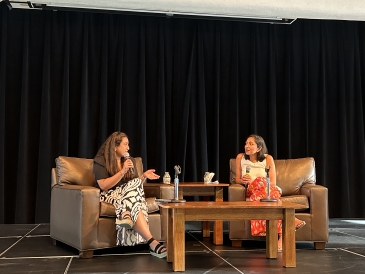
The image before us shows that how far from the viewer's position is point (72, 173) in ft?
14.6

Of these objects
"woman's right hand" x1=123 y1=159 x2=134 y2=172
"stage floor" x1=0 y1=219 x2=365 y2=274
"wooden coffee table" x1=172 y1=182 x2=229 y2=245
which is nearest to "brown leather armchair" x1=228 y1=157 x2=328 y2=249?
"stage floor" x1=0 y1=219 x2=365 y2=274

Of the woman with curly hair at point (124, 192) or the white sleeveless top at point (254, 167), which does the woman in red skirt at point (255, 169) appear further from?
the woman with curly hair at point (124, 192)

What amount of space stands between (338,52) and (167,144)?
272 centimetres

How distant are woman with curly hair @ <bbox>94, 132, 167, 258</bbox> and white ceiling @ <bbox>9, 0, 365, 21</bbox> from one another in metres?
2.10

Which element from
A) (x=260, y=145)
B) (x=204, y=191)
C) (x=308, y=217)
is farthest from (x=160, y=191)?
(x=308, y=217)

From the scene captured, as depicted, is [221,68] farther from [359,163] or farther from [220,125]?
[359,163]

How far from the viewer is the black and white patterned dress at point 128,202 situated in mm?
3984

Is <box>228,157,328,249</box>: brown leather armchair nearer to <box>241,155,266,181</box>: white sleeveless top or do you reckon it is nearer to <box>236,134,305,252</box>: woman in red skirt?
<box>236,134,305,252</box>: woman in red skirt

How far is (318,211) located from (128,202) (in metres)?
1.70

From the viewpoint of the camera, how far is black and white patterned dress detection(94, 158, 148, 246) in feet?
13.1

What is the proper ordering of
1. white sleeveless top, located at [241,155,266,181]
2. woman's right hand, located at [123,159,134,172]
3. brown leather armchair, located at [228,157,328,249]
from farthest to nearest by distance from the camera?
1. white sleeveless top, located at [241,155,266,181]
2. brown leather armchair, located at [228,157,328,249]
3. woman's right hand, located at [123,159,134,172]

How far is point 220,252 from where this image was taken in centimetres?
414

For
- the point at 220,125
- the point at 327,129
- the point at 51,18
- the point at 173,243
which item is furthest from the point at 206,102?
the point at 173,243

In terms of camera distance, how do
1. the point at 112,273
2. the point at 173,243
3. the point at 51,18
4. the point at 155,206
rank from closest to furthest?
the point at 112,273 < the point at 173,243 < the point at 155,206 < the point at 51,18
